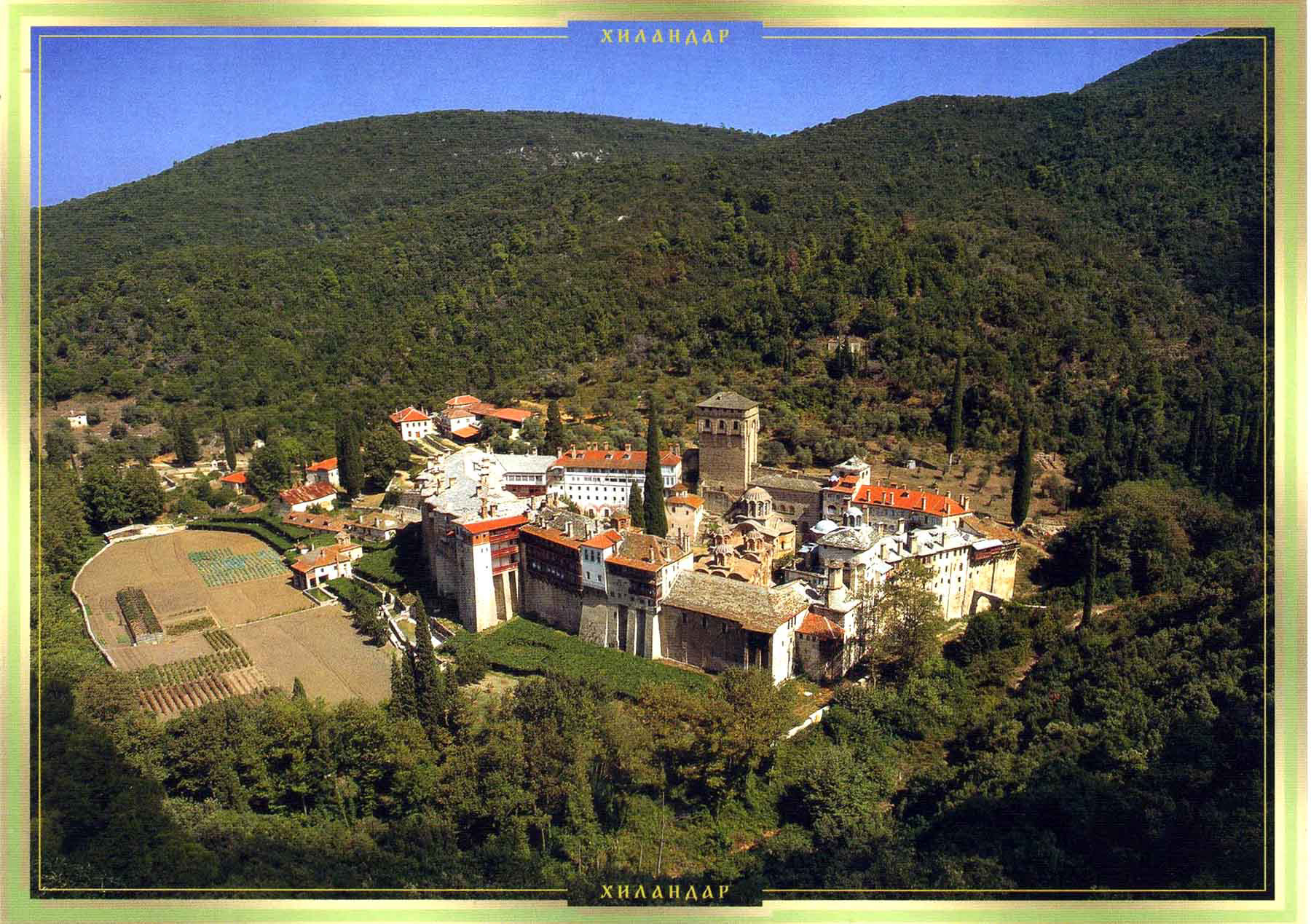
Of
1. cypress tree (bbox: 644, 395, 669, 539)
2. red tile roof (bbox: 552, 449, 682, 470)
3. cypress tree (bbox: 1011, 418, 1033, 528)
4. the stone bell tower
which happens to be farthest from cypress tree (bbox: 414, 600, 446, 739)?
cypress tree (bbox: 1011, 418, 1033, 528)

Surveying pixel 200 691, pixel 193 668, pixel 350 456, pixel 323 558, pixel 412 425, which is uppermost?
pixel 412 425

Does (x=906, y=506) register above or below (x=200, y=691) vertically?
above

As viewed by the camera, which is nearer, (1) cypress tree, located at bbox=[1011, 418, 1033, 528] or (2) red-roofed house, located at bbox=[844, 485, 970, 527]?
(2) red-roofed house, located at bbox=[844, 485, 970, 527]

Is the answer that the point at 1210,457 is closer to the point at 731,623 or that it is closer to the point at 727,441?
the point at 727,441

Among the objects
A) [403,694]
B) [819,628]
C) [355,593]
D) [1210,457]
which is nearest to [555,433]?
[355,593]

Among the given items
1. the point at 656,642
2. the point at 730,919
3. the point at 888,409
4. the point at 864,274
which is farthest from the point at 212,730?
the point at 864,274

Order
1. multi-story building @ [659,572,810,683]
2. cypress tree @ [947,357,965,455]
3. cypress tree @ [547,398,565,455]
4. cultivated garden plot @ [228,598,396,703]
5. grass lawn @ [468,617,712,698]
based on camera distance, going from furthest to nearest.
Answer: cypress tree @ [547,398,565,455]
cypress tree @ [947,357,965,455]
cultivated garden plot @ [228,598,396,703]
grass lawn @ [468,617,712,698]
multi-story building @ [659,572,810,683]

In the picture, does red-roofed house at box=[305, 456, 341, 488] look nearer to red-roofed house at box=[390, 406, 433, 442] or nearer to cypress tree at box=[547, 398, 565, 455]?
red-roofed house at box=[390, 406, 433, 442]
